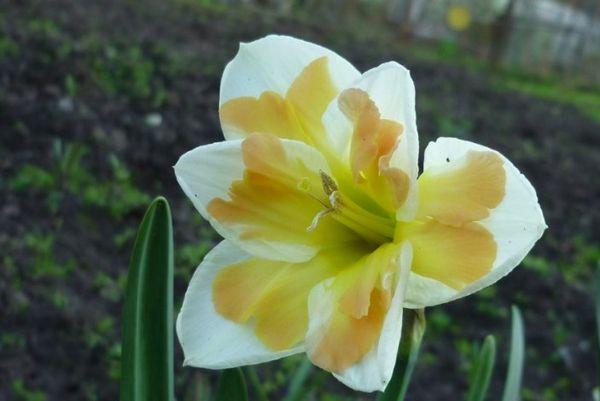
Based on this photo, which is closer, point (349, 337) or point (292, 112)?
point (349, 337)

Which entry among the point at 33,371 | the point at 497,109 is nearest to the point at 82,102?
the point at 33,371

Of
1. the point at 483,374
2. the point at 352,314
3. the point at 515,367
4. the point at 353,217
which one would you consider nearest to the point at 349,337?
the point at 352,314

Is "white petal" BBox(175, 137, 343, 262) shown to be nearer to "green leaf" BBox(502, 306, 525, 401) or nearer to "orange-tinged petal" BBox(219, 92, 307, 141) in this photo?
"orange-tinged petal" BBox(219, 92, 307, 141)

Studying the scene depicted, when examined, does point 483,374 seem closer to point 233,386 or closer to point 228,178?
point 233,386

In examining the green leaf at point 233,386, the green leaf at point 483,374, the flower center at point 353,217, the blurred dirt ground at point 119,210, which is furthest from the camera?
the blurred dirt ground at point 119,210

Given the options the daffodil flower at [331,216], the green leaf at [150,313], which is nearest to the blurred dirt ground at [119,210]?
the green leaf at [150,313]

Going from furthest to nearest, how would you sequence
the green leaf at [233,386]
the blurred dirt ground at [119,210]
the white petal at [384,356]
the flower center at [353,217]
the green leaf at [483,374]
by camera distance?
the blurred dirt ground at [119,210]
the green leaf at [483,374]
the green leaf at [233,386]
the flower center at [353,217]
the white petal at [384,356]

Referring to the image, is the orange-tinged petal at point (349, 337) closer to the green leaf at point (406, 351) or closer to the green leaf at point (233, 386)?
the green leaf at point (406, 351)

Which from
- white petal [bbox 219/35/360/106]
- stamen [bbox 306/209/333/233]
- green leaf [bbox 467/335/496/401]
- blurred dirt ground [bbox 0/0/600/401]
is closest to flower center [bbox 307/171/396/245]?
stamen [bbox 306/209/333/233]
